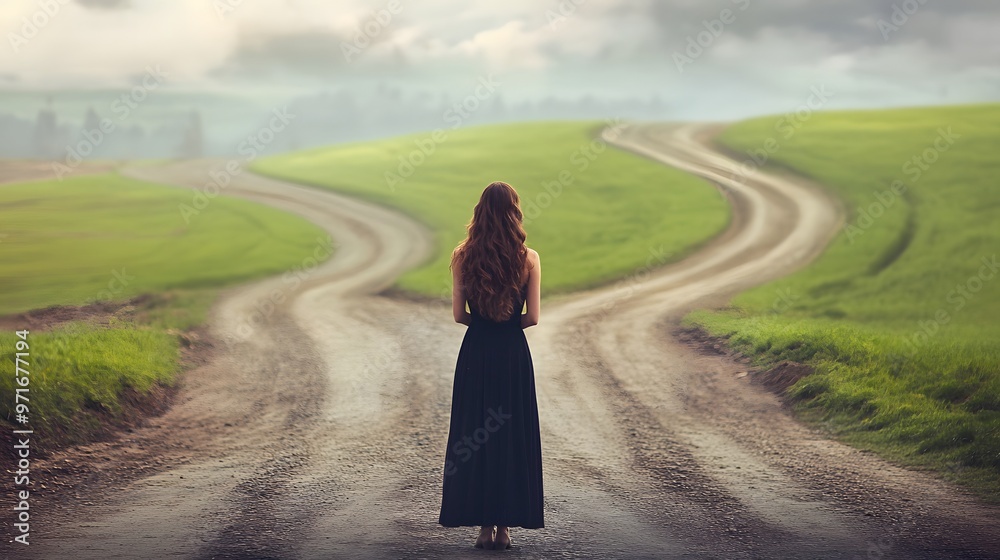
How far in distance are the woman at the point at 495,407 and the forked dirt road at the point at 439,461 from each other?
515 millimetres

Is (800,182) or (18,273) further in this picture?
(800,182)

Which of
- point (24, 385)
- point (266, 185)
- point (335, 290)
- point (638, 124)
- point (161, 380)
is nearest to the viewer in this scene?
point (24, 385)

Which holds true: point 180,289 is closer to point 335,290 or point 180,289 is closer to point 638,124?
point 335,290

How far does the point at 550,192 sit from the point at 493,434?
33.3 m

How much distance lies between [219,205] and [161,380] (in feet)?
66.1

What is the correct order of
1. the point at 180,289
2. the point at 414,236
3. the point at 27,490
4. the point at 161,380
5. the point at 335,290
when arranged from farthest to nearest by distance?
the point at 414,236
the point at 335,290
the point at 180,289
the point at 161,380
the point at 27,490

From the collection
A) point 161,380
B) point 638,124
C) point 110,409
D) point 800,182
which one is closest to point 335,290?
point 161,380

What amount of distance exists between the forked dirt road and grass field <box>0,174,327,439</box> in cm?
116

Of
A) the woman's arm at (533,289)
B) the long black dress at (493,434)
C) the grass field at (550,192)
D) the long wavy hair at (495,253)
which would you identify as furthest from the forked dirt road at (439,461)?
the grass field at (550,192)

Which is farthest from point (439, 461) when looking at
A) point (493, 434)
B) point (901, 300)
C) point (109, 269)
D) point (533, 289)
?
point (901, 300)

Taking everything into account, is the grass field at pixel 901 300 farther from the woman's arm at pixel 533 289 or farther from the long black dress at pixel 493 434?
the woman's arm at pixel 533 289

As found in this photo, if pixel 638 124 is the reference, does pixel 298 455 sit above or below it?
below

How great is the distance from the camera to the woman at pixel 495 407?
714cm

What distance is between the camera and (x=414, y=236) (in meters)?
33.5
